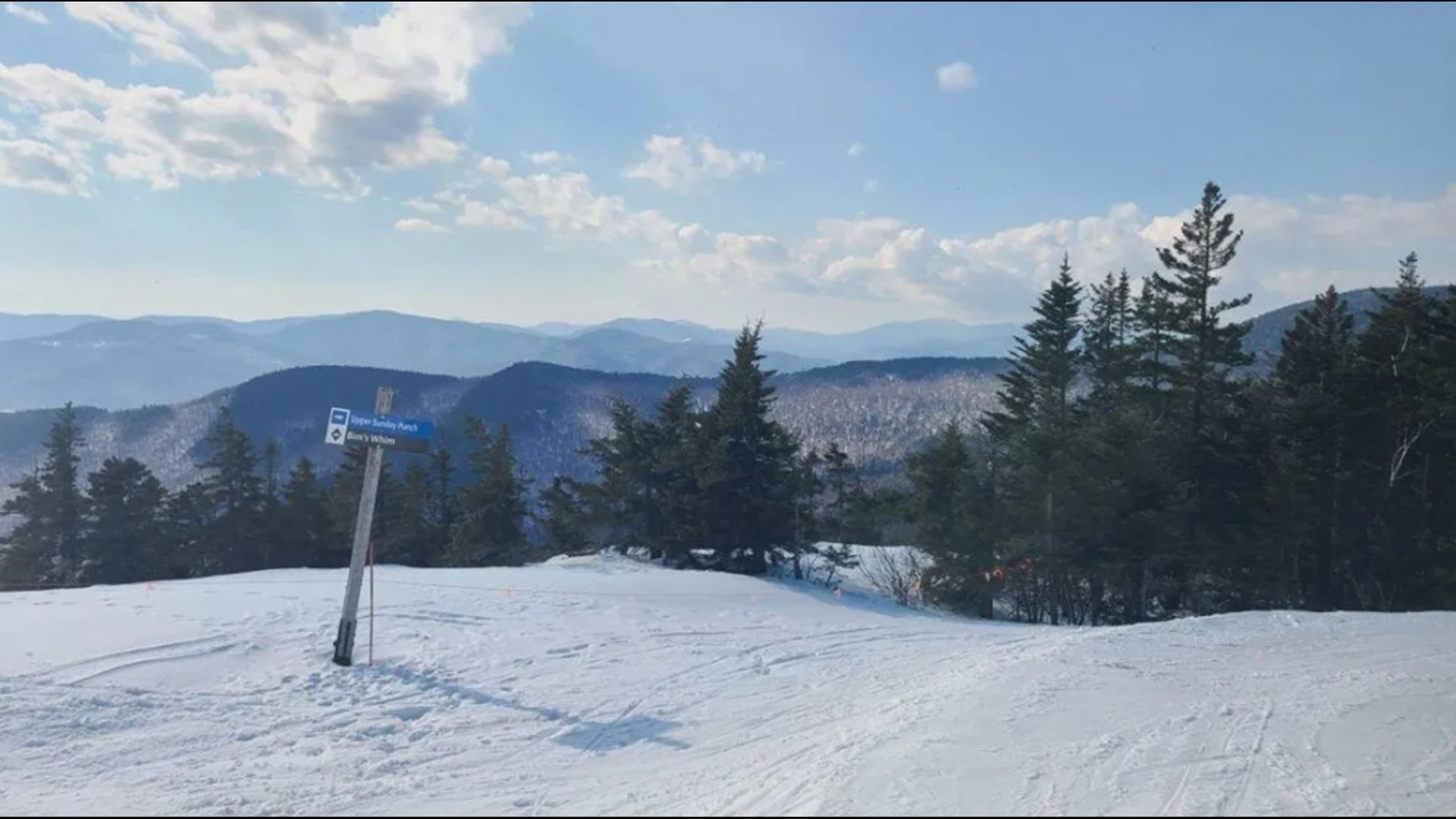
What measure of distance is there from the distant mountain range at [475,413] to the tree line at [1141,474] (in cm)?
10370

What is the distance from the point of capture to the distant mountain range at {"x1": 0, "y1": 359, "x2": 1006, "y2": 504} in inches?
6009

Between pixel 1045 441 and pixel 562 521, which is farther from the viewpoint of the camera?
pixel 562 521

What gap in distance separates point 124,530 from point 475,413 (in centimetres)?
11230

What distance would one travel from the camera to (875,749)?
7.43m

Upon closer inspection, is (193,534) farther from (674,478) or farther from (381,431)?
(381,431)

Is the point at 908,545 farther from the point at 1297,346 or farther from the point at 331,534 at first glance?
the point at 331,534

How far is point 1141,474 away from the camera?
23172mm

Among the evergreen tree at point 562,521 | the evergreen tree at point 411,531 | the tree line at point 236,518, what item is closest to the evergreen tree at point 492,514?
the tree line at point 236,518

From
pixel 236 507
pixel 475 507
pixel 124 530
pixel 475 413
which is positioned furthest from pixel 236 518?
pixel 475 413

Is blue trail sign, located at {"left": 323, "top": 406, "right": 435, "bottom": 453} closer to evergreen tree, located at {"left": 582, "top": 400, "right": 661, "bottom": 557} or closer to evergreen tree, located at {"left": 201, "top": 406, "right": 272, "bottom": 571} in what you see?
evergreen tree, located at {"left": 582, "top": 400, "right": 661, "bottom": 557}

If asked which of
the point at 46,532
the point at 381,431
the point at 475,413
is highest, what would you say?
the point at 475,413

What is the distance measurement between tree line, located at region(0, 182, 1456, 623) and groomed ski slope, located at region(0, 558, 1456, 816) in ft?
30.2

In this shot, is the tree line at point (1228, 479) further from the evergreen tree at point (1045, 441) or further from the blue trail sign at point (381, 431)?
the blue trail sign at point (381, 431)

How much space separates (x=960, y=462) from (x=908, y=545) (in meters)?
6.21
